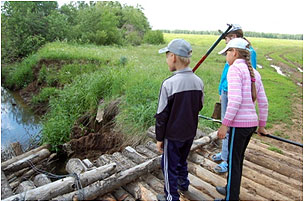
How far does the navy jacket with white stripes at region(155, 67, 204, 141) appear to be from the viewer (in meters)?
2.11

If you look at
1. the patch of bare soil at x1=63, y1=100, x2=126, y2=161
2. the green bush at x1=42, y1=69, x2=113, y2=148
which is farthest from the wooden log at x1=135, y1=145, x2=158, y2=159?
the green bush at x1=42, y1=69, x2=113, y2=148

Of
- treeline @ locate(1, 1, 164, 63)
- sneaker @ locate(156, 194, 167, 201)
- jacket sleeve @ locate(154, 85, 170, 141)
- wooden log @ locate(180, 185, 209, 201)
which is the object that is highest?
treeline @ locate(1, 1, 164, 63)

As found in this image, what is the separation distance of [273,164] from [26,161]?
4381 millimetres

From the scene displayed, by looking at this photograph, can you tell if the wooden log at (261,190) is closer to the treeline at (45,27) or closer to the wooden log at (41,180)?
the wooden log at (41,180)

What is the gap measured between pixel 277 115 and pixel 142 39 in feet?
74.7

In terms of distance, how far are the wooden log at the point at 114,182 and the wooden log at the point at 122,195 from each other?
8 cm

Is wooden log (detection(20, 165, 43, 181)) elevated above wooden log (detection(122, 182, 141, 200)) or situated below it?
below

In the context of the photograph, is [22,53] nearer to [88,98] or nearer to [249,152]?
[88,98]

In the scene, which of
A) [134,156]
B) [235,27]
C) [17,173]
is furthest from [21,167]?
[235,27]

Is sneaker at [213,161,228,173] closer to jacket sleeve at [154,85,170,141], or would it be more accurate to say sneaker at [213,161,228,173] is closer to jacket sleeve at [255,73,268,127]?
jacket sleeve at [255,73,268,127]

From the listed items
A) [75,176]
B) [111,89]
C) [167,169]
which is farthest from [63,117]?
[167,169]

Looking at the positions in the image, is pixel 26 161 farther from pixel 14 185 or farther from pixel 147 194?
pixel 147 194

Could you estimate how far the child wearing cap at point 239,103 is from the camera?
2055 mm

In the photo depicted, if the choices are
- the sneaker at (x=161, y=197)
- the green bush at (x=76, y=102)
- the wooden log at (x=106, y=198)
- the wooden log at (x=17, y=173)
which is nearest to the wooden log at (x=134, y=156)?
the wooden log at (x=106, y=198)
